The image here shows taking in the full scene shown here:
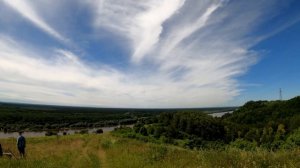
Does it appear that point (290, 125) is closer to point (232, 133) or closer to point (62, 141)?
point (232, 133)

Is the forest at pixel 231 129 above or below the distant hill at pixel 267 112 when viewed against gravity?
below

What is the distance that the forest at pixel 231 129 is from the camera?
76.2 m

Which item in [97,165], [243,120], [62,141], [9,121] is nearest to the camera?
[97,165]

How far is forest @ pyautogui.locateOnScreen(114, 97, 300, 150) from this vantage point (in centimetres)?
7625

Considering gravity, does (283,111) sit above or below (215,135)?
above

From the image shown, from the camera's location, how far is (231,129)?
95.2 m

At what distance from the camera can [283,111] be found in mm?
105562

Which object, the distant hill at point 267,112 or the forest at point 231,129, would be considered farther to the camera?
the distant hill at point 267,112

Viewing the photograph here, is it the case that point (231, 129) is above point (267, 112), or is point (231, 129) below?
below

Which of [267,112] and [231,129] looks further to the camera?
[267,112]

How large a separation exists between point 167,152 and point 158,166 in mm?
3393

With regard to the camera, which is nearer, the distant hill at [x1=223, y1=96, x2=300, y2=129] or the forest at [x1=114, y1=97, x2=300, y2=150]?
the forest at [x1=114, y1=97, x2=300, y2=150]

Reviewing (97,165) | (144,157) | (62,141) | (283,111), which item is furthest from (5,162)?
(283,111)

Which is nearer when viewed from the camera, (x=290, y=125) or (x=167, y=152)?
(x=167, y=152)
